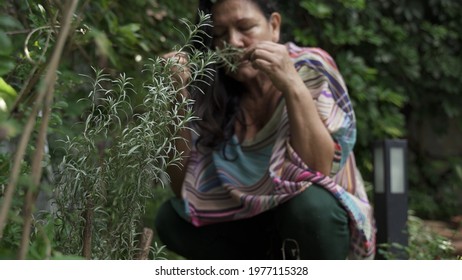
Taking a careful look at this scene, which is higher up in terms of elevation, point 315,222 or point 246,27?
point 246,27

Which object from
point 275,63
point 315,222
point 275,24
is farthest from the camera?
point 275,24

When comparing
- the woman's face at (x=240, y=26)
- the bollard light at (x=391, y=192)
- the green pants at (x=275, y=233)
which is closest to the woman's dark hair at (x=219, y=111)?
the woman's face at (x=240, y=26)

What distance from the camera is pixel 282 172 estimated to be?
8.43 feet

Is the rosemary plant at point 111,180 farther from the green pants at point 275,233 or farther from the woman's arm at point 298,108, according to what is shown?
the green pants at point 275,233

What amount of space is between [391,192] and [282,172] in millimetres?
813

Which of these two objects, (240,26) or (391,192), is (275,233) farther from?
(240,26)

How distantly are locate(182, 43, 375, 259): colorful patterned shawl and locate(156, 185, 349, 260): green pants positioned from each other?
44 mm

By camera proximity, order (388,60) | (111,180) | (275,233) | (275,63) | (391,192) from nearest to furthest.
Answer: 1. (111,180)
2. (275,63)
3. (275,233)
4. (391,192)
5. (388,60)

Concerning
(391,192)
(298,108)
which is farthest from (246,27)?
(391,192)

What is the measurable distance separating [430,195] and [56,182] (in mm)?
4211

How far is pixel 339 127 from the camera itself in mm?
2629

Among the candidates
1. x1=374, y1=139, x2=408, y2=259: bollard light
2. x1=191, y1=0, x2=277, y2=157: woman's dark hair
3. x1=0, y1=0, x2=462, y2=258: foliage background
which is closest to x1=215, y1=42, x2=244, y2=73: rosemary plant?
x1=191, y1=0, x2=277, y2=157: woman's dark hair
